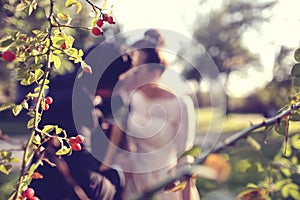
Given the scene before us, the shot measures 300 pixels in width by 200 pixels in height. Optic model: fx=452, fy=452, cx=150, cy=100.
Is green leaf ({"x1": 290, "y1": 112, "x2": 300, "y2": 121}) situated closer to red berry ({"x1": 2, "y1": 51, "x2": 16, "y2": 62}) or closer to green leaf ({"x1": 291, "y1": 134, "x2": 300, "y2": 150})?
green leaf ({"x1": 291, "y1": 134, "x2": 300, "y2": 150})

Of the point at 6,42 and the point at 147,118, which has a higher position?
the point at 6,42

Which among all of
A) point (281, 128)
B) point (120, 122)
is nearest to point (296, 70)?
point (281, 128)

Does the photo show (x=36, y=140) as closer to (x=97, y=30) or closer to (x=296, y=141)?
(x=97, y=30)

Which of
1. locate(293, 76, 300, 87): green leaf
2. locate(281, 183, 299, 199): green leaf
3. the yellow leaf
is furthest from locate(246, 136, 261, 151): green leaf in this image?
locate(281, 183, 299, 199): green leaf

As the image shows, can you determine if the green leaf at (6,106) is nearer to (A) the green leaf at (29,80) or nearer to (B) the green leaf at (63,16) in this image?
(A) the green leaf at (29,80)

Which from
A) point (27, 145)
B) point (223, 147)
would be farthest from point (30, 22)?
point (223, 147)

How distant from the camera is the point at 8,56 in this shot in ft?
2.91

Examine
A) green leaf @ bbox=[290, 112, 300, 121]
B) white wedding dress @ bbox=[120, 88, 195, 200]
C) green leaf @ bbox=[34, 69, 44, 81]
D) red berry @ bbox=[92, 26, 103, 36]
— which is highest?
red berry @ bbox=[92, 26, 103, 36]

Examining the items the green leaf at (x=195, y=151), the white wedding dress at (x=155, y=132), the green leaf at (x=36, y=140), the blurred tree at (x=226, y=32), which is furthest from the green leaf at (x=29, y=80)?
the blurred tree at (x=226, y=32)

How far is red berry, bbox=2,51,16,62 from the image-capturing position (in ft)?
2.89

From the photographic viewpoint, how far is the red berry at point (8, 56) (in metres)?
0.88

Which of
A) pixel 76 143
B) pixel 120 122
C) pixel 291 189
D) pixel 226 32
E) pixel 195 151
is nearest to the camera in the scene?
pixel 195 151

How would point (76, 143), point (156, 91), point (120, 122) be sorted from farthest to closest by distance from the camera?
1. point (156, 91)
2. point (120, 122)
3. point (76, 143)

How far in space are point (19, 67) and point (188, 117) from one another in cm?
123
